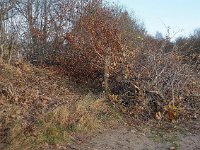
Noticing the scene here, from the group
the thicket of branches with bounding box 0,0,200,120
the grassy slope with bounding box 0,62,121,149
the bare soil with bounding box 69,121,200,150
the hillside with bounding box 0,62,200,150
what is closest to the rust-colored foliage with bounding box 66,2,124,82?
the thicket of branches with bounding box 0,0,200,120

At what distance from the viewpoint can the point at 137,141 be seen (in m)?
7.67

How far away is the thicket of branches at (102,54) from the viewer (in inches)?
389

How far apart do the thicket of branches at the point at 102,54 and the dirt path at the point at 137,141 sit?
116cm

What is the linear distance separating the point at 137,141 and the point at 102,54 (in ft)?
15.4

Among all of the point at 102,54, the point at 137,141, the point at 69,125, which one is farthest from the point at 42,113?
the point at 102,54

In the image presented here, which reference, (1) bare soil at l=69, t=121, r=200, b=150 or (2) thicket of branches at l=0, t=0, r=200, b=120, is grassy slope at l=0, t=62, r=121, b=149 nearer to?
(1) bare soil at l=69, t=121, r=200, b=150

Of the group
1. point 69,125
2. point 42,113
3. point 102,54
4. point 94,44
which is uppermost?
point 94,44

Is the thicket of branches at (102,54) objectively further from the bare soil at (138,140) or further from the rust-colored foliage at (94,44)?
the bare soil at (138,140)

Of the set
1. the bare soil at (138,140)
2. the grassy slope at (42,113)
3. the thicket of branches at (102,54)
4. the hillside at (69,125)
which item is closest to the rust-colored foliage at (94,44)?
the thicket of branches at (102,54)

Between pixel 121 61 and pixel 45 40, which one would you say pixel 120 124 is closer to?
pixel 121 61

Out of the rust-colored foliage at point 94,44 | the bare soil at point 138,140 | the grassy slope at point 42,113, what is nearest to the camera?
the grassy slope at point 42,113

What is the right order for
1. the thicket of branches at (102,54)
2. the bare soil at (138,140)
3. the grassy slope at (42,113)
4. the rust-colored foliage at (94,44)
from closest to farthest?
the grassy slope at (42,113)
the bare soil at (138,140)
the thicket of branches at (102,54)
the rust-colored foliage at (94,44)

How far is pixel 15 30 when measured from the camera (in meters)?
13.1

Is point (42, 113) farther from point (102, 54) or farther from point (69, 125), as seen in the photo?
point (102, 54)
